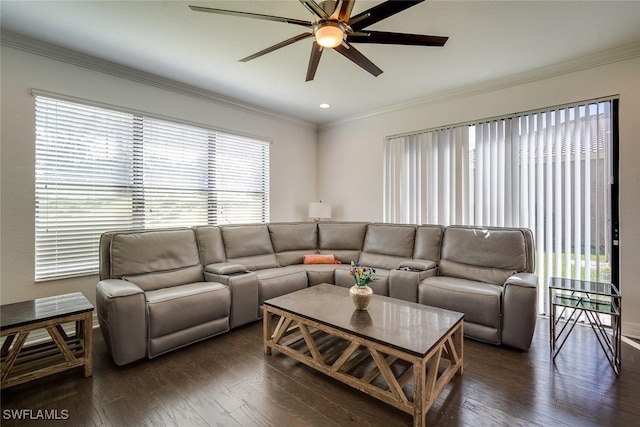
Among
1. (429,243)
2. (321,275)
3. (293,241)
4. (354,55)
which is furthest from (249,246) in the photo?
(354,55)

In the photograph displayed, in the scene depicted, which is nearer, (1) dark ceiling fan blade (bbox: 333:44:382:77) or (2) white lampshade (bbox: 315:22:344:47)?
(2) white lampshade (bbox: 315:22:344:47)

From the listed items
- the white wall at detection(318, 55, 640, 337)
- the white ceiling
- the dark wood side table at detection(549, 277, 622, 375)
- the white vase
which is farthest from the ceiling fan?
the dark wood side table at detection(549, 277, 622, 375)

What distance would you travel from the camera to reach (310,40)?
8.31 feet

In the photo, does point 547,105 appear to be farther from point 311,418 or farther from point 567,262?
point 311,418

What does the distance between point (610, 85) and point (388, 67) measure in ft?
7.19

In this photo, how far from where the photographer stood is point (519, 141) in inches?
131

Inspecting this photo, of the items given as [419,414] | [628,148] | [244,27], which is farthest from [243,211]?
[628,148]

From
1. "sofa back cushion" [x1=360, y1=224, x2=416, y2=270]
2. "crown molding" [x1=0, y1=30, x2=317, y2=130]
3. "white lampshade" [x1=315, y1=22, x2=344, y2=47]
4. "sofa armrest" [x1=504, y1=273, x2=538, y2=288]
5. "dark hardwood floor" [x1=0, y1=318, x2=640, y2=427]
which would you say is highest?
"crown molding" [x1=0, y1=30, x2=317, y2=130]

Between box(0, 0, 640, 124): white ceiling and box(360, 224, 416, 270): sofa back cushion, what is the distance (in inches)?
74.0

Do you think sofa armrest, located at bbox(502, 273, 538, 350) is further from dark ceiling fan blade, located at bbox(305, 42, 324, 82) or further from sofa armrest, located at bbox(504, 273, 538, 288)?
dark ceiling fan blade, located at bbox(305, 42, 324, 82)

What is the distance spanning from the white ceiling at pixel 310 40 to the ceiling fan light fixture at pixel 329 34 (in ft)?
1.94

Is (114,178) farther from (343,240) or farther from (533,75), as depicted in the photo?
(533,75)

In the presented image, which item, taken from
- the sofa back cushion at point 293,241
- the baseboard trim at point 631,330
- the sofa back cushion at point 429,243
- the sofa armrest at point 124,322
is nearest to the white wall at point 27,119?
the sofa armrest at point 124,322

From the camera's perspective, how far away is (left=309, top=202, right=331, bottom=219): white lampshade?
4705 millimetres
